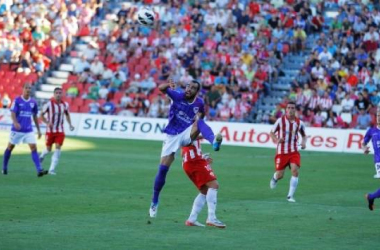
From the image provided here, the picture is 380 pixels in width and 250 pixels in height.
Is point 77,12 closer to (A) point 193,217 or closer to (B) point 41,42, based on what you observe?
(B) point 41,42

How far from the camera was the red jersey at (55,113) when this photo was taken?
24.0 m

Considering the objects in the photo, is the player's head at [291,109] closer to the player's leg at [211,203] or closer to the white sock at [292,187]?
the white sock at [292,187]

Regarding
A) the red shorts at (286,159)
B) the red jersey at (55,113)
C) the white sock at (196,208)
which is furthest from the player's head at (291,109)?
the red jersey at (55,113)

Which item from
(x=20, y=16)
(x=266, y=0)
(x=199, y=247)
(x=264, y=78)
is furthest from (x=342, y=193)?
(x=20, y=16)

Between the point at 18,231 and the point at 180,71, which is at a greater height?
the point at 18,231

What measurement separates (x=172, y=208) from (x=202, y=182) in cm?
233

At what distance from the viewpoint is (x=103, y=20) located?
4834cm

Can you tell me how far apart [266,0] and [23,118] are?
24.3 meters

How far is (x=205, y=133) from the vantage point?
1395cm

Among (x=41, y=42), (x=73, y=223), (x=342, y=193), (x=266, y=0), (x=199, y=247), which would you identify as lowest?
(x=41, y=42)

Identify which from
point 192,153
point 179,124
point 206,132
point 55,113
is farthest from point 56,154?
point 206,132

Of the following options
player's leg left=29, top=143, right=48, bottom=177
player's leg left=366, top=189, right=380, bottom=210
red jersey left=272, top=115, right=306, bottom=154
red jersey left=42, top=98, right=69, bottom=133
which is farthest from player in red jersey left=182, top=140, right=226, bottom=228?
red jersey left=42, top=98, right=69, bottom=133

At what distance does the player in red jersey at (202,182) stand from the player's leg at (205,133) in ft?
0.96

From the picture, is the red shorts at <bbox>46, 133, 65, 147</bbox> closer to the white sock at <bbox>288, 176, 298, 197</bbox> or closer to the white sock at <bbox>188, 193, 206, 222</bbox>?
the white sock at <bbox>288, 176, 298, 197</bbox>
